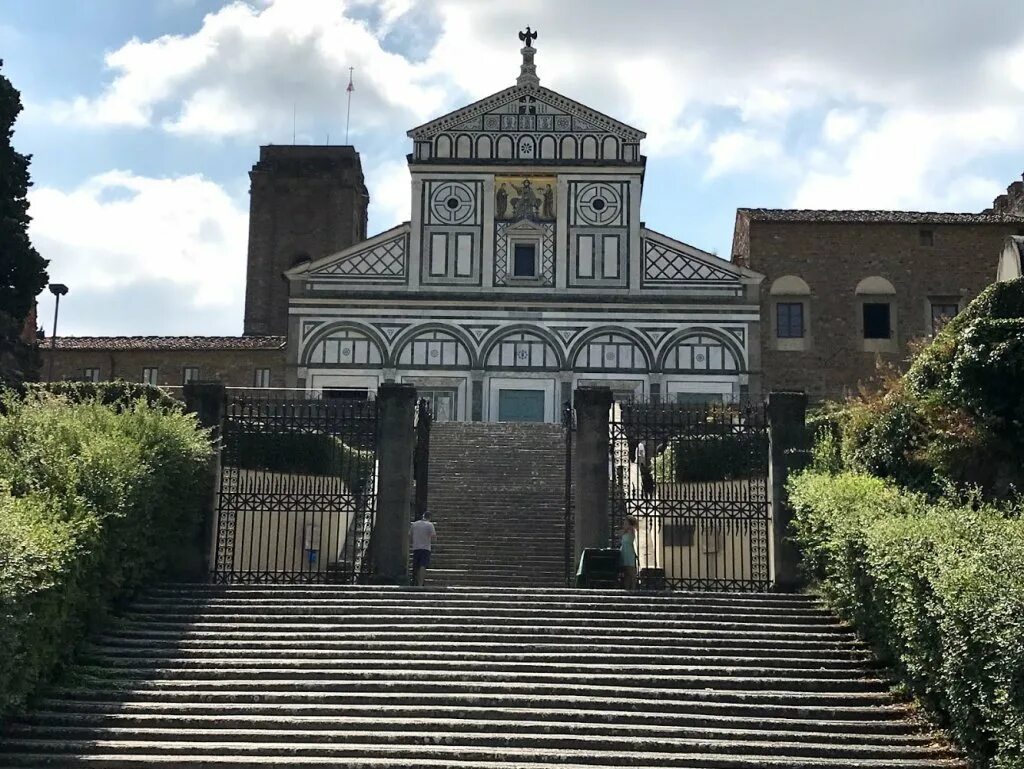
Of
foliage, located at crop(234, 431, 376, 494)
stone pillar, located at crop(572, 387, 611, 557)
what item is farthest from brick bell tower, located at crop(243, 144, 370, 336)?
stone pillar, located at crop(572, 387, 611, 557)

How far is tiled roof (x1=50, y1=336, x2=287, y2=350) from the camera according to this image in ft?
140

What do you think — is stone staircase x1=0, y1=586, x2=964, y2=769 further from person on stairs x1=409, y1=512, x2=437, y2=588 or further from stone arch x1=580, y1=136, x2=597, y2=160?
stone arch x1=580, y1=136, x2=597, y2=160

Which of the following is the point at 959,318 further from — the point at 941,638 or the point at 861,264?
the point at 861,264

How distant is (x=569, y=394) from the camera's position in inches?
1495

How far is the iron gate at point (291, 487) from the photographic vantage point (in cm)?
1769

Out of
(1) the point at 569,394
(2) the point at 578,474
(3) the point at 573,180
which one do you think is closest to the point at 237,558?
(2) the point at 578,474

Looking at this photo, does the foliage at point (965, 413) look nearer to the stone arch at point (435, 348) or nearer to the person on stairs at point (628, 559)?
the person on stairs at point (628, 559)

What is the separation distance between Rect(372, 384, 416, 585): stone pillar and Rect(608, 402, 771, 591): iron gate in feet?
9.87

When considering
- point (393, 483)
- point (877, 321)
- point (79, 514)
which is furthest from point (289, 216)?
point (79, 514)

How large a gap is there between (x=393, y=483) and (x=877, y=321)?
27081 mm

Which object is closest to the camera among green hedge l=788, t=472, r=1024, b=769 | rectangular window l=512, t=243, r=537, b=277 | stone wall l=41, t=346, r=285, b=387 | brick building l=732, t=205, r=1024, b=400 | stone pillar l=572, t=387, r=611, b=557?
green hedge l=788, t=472, r=1024, b=769

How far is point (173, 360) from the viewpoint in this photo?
4322cm

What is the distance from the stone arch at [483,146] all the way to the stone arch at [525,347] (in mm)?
5726

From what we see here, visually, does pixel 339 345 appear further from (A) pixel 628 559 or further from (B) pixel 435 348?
(A) pixel 628 559
